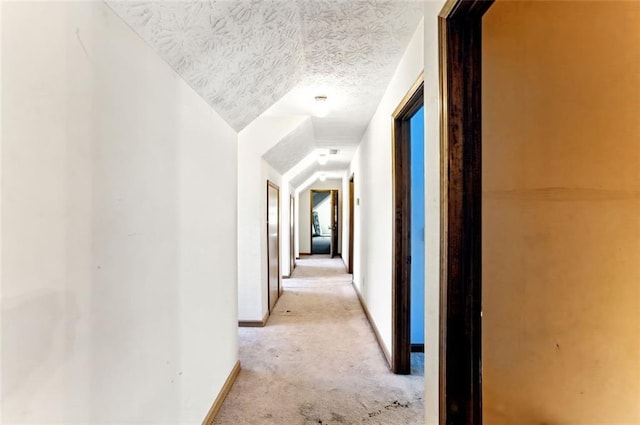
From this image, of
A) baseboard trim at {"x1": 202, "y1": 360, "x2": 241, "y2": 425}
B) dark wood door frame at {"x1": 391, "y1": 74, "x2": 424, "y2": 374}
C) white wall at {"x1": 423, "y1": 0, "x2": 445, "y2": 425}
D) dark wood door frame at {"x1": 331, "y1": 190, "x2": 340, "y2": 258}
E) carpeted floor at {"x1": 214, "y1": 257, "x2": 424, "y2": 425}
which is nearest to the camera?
white wall at {"x1": 423, "y1": 0, "x2": 445, "y2": 425}

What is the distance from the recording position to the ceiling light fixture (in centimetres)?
291

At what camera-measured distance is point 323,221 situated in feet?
39.8

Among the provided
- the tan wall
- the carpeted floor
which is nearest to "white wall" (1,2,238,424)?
the carpeted floor

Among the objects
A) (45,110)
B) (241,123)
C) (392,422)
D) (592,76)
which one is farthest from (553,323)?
(241,123)

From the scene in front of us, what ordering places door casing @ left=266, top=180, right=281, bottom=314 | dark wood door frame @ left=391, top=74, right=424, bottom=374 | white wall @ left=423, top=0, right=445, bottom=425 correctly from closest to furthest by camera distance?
white wall @ left=423, top=0, right=445, bottom=425
dark wood door frame @ left=391, top=74, right=424, bottom=374
door casing @ left=266, top=180, right=281, bottom=314

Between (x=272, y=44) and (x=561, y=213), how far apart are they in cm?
156

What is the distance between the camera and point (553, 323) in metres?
1.13

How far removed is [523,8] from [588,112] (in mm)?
432

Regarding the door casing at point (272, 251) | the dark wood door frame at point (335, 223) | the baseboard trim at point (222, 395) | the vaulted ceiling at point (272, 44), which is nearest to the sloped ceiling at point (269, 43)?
the vaulted ceiling at point (272, 44)

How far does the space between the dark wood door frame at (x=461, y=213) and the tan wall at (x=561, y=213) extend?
0.09 m

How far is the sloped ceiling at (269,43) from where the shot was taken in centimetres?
121

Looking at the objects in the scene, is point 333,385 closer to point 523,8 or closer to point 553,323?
point 553,323

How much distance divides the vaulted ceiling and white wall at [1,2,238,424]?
Result: 4.6 inches

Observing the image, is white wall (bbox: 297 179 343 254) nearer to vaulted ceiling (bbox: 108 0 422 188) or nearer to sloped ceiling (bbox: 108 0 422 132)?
vaulted ceiling (bbox: 108 0 422 188)
